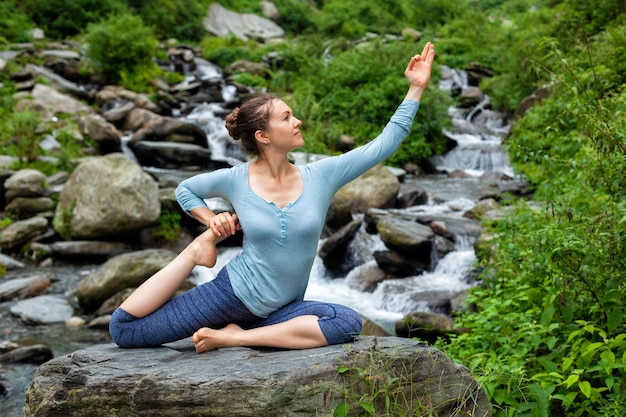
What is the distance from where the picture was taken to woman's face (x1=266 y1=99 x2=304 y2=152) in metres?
3.10

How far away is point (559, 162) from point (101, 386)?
119 inches

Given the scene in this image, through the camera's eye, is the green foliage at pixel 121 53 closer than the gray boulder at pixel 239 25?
Yes

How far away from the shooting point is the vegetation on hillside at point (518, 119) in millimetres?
3385

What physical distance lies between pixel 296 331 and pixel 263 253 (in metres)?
0.41

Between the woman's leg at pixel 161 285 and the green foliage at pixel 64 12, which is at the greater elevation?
the woman's leg at pixel 161 285

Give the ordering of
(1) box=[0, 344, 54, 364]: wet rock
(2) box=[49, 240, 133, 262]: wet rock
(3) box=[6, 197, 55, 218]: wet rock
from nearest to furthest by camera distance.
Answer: (1) box=[0, 344, 54, 364]: wet rock → (2) box=[49, 240, 133, 262]: wet rock → (3) box=[6, 197, 55, 218]: wet rock

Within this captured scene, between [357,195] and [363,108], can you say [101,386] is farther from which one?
[363,108]

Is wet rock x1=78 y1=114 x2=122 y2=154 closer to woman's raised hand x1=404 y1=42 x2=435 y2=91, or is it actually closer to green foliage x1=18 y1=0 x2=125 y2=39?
green foliage x1=18 y1=0 x2=125 y2=39

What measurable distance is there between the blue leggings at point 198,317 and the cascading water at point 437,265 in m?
4.51

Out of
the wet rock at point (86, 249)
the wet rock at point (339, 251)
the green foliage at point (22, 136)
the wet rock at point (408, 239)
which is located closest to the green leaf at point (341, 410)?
the wet rock at point (408, 239)

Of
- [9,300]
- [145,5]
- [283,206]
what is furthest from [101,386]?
[145,5]

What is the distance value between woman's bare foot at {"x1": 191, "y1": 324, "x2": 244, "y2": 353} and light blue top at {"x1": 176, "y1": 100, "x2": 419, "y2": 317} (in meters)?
0.16

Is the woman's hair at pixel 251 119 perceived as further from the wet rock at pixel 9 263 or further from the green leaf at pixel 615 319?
the wet rock at pixel 9 263

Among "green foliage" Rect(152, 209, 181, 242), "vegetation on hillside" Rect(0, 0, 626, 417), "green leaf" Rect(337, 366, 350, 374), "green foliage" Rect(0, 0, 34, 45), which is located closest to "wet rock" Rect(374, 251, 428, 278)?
"vegetation on hillside" Rect(0, 0, 626, 417)
